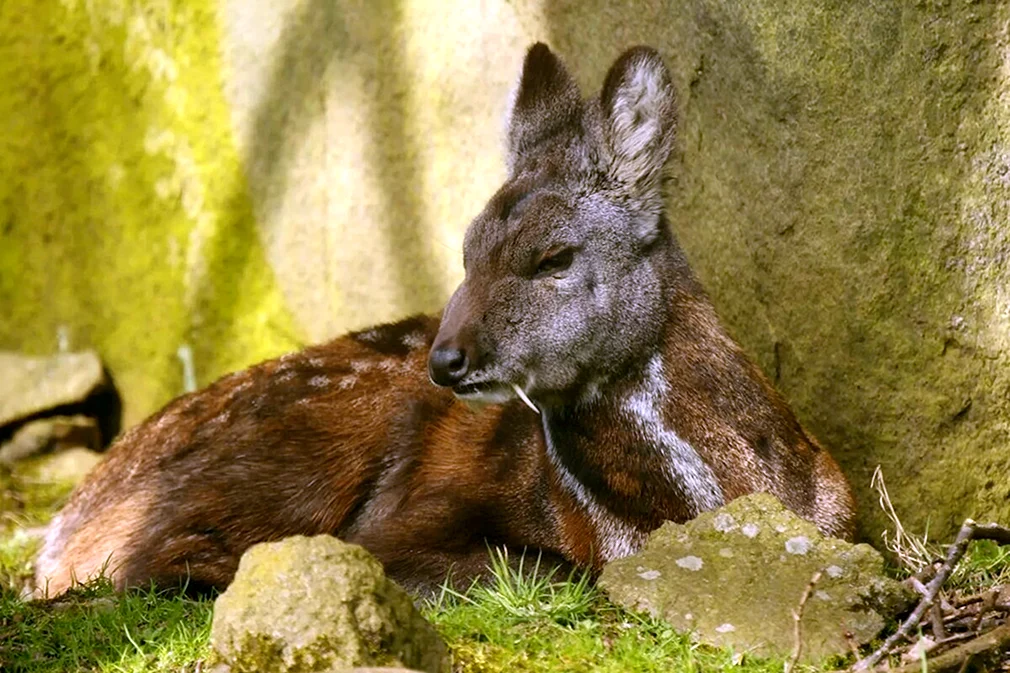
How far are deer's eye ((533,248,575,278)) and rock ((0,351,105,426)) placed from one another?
4.58 metres

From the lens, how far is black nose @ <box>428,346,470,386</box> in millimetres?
5230

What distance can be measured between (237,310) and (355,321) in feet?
3.05

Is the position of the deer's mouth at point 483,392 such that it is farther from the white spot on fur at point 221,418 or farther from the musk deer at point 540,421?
the white spot on fur at point 221,418

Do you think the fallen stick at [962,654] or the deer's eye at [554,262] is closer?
the fallen stick at [962,654]

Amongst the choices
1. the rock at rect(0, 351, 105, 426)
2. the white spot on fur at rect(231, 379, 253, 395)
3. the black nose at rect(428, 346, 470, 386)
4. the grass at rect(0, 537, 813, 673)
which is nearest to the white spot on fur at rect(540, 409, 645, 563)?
the grass at rect(0, 537, 813, 673)

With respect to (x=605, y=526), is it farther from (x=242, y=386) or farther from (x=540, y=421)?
(x=242, y=386)

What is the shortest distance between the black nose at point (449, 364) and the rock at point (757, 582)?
0.89 metres

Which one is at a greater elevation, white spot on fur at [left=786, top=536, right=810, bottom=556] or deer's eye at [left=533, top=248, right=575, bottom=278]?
deer's eye at [left=533, top=248, right=575, bottom=278]

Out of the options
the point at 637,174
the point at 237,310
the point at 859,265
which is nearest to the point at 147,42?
the point at 237,310

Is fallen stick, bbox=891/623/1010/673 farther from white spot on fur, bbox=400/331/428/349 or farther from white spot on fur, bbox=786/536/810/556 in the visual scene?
white spot on fur, bbox=400/331/428/349

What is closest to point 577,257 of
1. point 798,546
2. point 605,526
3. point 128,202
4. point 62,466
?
point 605,526

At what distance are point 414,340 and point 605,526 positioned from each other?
1535 mm

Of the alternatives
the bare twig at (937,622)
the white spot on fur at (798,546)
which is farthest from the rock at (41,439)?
the bare twig at (937,622)

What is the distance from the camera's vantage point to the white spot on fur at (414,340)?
655cm
